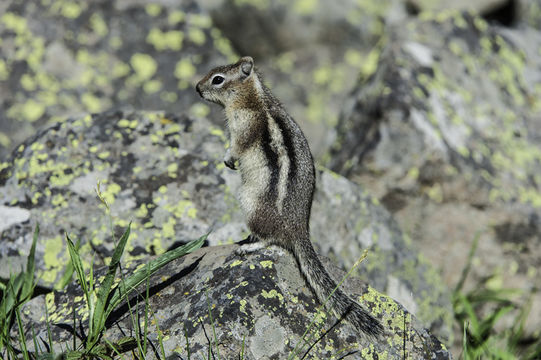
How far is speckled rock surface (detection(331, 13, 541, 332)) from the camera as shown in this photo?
5.75 metres

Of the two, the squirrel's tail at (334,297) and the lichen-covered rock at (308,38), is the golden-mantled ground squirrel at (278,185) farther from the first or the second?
the lichen-covered rock at (308,38)

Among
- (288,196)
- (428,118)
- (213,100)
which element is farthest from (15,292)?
(428,118)

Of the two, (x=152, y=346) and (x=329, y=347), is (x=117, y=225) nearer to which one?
(x=152, y=346)

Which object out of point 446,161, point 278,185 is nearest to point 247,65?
point 278,185

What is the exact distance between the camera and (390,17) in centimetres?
882

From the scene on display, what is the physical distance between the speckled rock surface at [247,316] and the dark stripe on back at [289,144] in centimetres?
60

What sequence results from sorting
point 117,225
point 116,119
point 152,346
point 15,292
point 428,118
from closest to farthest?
point 152,346, point 15,292, point 117,225, point 116,119, point 428,118

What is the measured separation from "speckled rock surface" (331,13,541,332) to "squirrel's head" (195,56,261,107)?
1.58m

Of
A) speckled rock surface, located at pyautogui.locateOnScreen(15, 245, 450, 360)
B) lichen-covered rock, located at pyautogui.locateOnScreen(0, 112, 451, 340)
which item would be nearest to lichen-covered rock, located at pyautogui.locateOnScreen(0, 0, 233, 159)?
lichen-covered rock, located at pyautogui.locateOnScreen(0, 112, 451, 340)

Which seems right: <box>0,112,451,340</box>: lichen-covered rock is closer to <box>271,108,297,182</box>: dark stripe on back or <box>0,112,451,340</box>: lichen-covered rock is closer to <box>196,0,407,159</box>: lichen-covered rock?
<box>271,108,297,182</box>: dark stripe on back

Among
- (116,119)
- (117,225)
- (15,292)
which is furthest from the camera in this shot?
(116,119)

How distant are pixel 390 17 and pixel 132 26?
4.15 metres

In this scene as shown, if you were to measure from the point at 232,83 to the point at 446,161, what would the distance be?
7.84 ft

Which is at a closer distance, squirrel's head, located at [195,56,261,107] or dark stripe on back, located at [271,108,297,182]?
dark stripe on back, located at [271,108,297,182]
